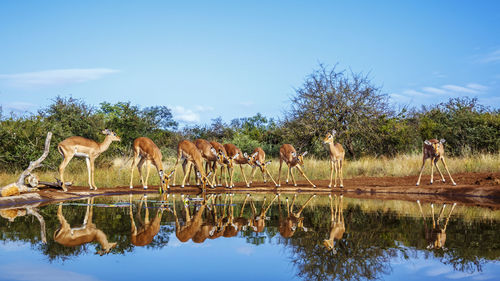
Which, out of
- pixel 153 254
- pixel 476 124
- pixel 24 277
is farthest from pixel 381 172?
pixel 24 277

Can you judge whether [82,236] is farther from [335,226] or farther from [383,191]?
[383,191]

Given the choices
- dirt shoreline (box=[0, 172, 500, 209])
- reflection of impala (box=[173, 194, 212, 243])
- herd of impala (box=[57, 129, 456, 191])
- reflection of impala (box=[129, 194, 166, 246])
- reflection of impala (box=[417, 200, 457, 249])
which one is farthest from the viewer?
herd of impala (box=[57, 129, 456, 191])

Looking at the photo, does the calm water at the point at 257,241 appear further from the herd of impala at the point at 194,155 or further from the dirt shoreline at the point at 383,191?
the herd of impala at the point at 194,155

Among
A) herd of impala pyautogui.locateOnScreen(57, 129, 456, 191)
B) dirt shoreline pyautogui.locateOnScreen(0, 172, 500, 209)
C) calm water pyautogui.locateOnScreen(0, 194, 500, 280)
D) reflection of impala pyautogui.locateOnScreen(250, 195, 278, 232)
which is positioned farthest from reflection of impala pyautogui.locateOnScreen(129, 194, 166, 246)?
herd of impala pyautogui.locateOnScreen(57, 129, 456, 191)

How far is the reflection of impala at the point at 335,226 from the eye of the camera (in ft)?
26.0

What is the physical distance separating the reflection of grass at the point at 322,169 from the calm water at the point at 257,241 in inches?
295

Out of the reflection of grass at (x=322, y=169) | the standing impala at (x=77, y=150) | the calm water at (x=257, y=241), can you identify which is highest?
the standing impala at (x=77, y=150)

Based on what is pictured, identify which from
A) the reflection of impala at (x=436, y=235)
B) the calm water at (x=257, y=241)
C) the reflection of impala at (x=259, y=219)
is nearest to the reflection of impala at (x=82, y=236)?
the calm water at (x=257, y=241)

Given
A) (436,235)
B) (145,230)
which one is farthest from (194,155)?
(436,235)

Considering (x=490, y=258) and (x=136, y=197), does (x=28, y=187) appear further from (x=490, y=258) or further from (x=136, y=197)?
(x=490, y=258)

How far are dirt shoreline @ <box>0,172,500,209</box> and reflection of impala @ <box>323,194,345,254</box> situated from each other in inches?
137

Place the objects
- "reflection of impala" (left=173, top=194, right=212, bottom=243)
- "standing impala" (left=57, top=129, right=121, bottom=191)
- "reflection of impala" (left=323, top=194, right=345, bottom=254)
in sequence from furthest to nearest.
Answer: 1. "standing impala" (left=57, top=129, right=121, bottom=191)
2. "reflection of impala" (left=173, top=194, right=212, bottom=243)
3. "reflection of impala" (left=323, top=194, right=345, bottom=254)

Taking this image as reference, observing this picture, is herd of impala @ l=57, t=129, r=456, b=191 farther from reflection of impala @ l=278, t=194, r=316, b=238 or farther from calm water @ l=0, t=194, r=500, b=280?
reflection of impala @ l=278, t=194, r=316, b=238

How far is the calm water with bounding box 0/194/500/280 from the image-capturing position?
6.35 m
